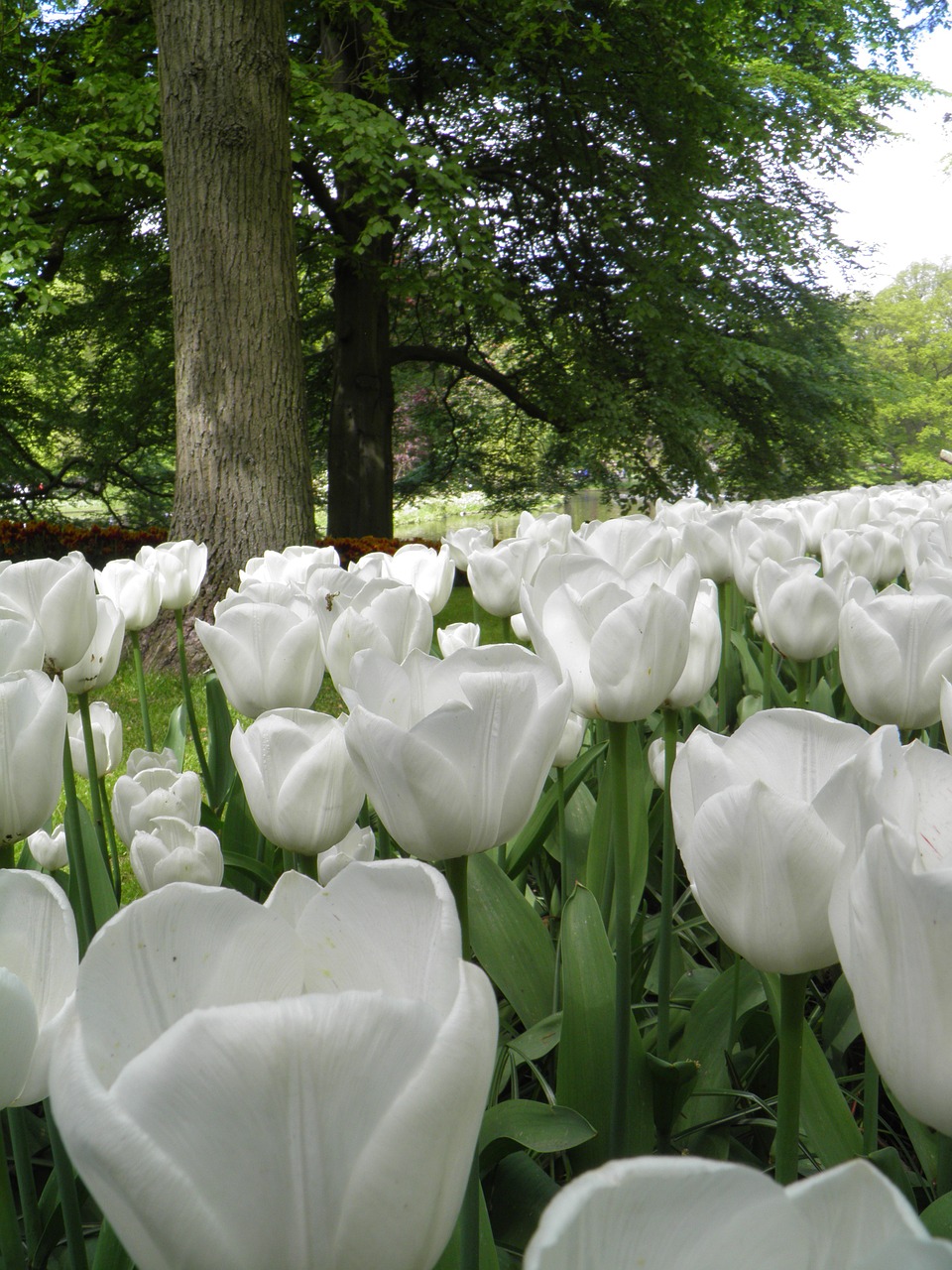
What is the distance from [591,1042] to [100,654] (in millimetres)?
1057

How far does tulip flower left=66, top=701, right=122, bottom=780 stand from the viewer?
6.73 ft

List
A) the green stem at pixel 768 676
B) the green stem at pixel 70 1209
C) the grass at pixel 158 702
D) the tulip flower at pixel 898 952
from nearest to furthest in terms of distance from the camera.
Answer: the tulip flower at pixel 898 952 → the green stem at pixel 70 1209 → the green stem at pixel 768 676 → the grass at pixel 158 702

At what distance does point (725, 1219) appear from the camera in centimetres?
36

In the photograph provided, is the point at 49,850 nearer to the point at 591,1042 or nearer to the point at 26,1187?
the point at 26,1187

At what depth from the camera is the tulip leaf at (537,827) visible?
1.94 m

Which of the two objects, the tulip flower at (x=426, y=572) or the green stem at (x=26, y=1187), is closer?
the green stem at (x=26, y=1187)

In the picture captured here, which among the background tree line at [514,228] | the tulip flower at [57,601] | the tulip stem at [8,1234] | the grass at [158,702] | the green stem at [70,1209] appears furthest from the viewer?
the background tree line at [514,228]

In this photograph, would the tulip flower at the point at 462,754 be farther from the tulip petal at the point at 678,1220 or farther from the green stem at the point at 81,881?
the green stem at the point at 81,881

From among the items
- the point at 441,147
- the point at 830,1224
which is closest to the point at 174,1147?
the point at 830,1224

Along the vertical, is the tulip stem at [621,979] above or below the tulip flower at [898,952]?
below

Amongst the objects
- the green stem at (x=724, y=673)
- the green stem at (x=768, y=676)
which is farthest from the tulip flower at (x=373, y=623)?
the green stem at (x=724, y=673)

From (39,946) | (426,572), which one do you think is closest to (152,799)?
(39,946)

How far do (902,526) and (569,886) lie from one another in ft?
4.50

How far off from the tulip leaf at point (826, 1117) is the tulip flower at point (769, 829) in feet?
1.55
